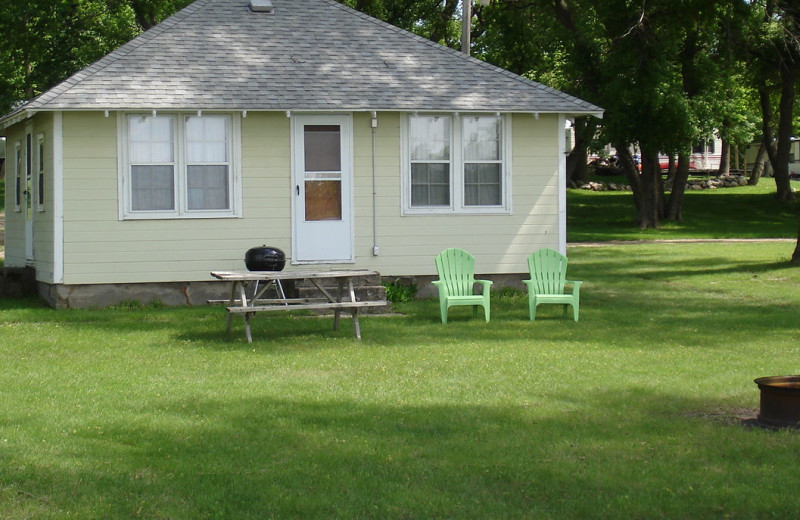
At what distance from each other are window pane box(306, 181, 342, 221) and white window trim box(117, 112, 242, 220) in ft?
3.67

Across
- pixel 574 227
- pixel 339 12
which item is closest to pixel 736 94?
pixel 574 227

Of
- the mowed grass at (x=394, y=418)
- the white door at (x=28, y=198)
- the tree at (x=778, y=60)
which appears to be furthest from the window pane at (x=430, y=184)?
the tree at (x=778, y=60)

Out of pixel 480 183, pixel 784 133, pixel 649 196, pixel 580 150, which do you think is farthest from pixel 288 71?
pixel 784 133

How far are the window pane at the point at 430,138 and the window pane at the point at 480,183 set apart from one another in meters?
0.44

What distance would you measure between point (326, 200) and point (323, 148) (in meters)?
0.78

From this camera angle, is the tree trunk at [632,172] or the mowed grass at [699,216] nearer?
the mowed grass at [699,216]

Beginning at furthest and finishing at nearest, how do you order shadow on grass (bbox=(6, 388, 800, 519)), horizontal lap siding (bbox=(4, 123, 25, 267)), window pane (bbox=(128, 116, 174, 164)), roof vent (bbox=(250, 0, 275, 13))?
horizontal lap siding (bbox=(4, 123, 25, 267)) → roof vent (bbox=(250, 0, 275, 13)) → window pane (bbox=(128, 116, 174, 164)) → shadow on grass (bbox=(6, 388, 800, 519))

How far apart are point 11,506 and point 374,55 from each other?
40.4ft

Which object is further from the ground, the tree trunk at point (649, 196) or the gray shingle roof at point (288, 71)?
the gray shingle roof at point (288, 71)

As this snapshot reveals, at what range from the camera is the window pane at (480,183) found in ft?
53.5

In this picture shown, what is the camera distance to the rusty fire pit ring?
23.8 ft

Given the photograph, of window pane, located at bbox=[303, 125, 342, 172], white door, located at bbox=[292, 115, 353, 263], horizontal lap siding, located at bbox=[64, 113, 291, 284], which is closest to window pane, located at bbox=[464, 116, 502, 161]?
white door, located at bbox=[292, 115, 353, 263]

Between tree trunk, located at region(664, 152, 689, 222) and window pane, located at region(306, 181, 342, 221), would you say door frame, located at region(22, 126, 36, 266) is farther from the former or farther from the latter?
tree trunk, located at region(664, 152, 689, 222)

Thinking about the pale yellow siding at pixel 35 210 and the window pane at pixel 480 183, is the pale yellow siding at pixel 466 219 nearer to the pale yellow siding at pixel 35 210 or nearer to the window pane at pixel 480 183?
the window pane at pixel 480 183
